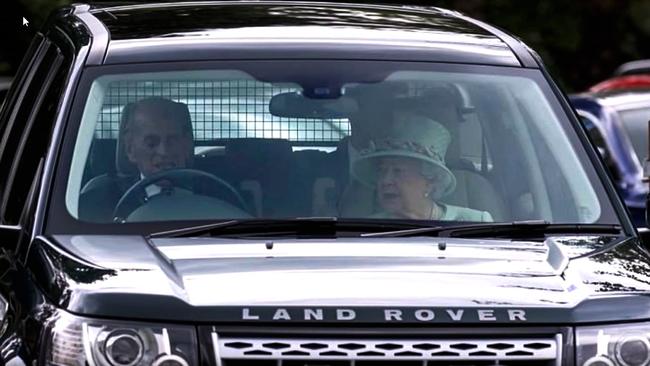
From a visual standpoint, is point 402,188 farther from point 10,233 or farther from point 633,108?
point 633,108

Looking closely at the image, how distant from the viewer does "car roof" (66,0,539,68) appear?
249 inches

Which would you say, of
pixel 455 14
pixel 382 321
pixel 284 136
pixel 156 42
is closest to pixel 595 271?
pixel 382 321

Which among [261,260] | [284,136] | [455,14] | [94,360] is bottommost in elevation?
[94,360]

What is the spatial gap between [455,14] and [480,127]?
1.06 metres

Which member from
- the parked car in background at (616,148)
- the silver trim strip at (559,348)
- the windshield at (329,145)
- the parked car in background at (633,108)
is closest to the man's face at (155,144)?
the windshield at (329,145)

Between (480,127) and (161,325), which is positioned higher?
Answer: (480,127)

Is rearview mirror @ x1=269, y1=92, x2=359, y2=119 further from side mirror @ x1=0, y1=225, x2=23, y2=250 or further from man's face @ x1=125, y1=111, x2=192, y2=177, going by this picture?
side mirror @ x1=0, y1=225, x2=23, y2=250

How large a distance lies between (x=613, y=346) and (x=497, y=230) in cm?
84

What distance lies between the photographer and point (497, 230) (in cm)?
586

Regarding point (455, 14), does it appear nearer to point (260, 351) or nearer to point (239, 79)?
point (239, 79)

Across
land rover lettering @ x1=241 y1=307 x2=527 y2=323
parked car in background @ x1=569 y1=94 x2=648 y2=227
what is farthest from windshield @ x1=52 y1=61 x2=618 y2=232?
parked car in background @ x1=569 y1=94 x2=648 y2=227

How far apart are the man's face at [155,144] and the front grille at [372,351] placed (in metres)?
1.32

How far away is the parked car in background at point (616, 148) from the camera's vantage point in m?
11.8

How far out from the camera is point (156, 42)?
6359 mm
